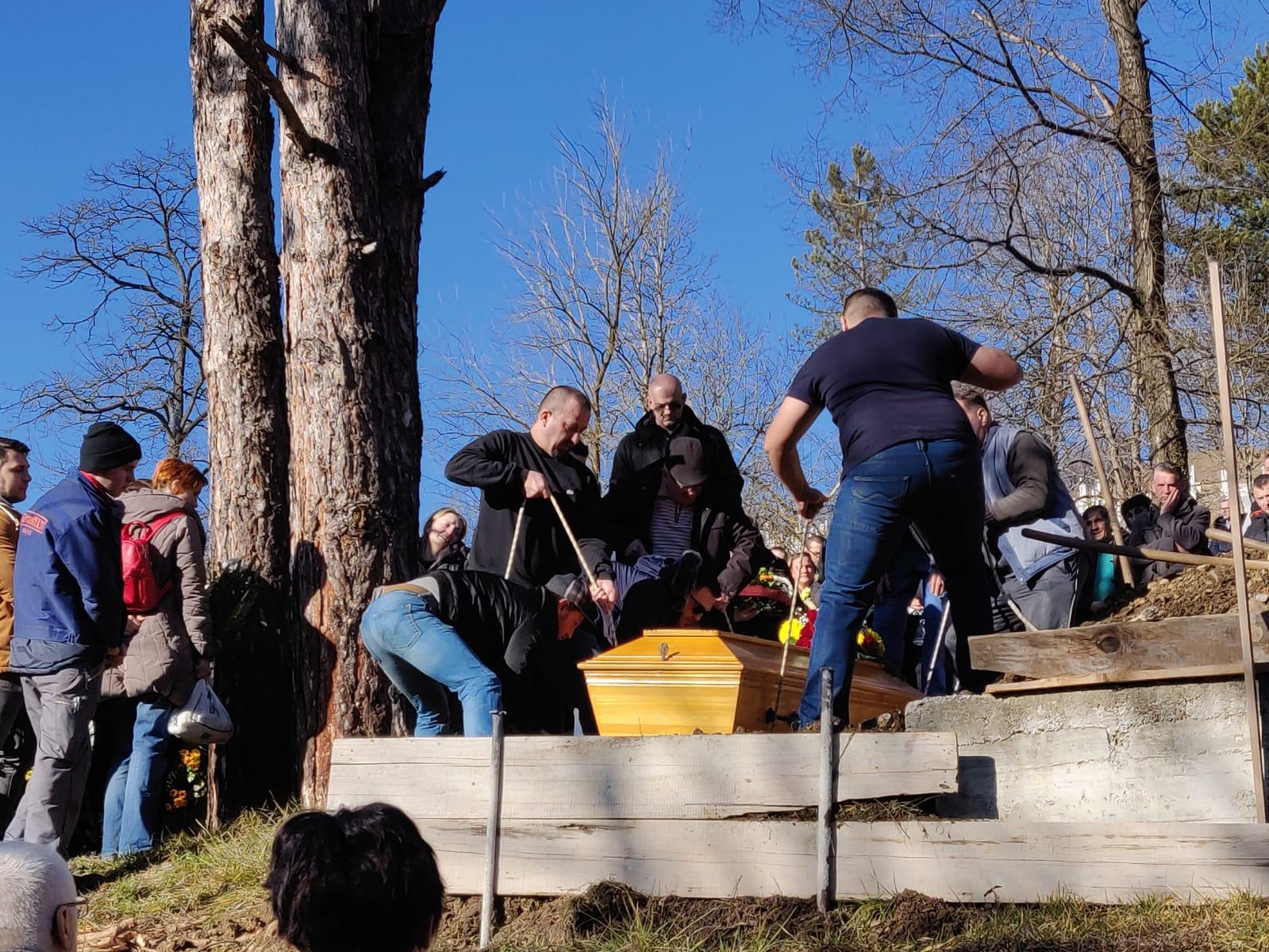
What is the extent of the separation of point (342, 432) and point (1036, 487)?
11.1 ft

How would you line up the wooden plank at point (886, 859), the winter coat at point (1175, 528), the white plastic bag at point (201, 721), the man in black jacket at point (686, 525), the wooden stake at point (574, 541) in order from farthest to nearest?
the winter coat at point (1175, 528), the man in black jacket at point (686, 525), the white plastic bag at point (201, 721), the wooden stake at point (574, 541), the wooden plank at point (886, 859)

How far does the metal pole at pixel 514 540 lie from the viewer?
6.60 metres

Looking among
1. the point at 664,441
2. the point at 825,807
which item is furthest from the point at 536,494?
the point at 825,807

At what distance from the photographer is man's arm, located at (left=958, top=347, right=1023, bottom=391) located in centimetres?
530

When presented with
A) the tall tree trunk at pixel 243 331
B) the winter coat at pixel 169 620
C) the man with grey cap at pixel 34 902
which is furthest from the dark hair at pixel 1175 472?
the man with grey cap at pixel 34 902

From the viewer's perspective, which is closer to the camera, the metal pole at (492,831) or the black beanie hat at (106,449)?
the metal pole at (492,831)

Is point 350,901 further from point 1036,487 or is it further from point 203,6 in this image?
point 203,6

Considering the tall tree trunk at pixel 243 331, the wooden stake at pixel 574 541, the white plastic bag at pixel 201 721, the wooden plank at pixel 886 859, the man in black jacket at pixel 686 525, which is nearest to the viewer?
the wooden plank at pixel 886 859

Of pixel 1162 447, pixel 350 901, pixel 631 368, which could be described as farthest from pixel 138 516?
pixel 631 368

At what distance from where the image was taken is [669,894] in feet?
15.5

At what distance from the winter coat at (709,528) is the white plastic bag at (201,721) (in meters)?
2.14

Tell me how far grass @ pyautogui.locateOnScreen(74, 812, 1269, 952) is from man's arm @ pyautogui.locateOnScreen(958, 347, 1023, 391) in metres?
1.97

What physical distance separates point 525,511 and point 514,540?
6.1 inches

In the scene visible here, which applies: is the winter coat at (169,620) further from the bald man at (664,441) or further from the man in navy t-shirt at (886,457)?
the man in navy t-shirt at (886,457)
